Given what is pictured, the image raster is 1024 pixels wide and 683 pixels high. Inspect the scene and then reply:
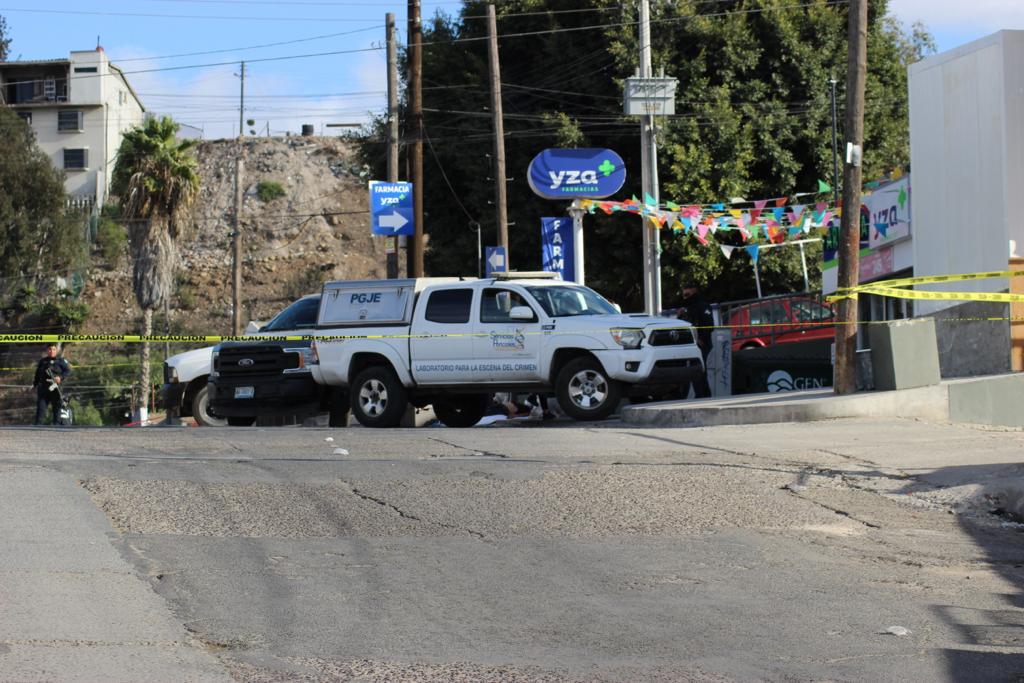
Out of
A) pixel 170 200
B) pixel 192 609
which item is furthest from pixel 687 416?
pixel 170 200

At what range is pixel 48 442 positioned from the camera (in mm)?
13516

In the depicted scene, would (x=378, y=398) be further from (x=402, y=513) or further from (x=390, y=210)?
(x=402, y=513)

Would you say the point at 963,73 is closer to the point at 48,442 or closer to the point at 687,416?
the point at 687,416

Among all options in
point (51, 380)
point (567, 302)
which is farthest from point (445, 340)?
point (51, 380)

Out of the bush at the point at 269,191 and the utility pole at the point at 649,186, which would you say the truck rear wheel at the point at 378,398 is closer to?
the utility pole at the point at 649,186

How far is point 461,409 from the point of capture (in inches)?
768

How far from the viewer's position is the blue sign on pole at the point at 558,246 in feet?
80.2

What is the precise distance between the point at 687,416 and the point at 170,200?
3123 centimetres

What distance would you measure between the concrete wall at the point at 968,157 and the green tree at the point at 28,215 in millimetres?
42223

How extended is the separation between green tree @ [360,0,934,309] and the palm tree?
992 centimetres

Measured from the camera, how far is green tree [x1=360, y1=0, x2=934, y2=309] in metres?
34.1

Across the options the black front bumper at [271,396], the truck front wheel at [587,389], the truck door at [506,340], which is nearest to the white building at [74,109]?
the black front bumper at [271,396]

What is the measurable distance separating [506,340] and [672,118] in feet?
61.3

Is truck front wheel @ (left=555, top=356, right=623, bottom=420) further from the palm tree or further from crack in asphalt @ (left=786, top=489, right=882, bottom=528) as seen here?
the palm tree
